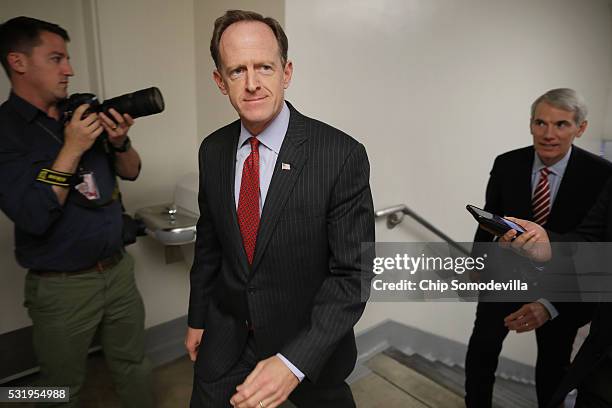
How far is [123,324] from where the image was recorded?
1.79 m

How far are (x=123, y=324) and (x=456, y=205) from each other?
242 centimetres

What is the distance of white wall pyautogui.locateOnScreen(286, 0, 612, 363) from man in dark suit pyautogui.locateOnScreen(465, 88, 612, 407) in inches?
29.8

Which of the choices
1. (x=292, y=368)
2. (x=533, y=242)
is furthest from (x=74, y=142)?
(x=533, y=242)

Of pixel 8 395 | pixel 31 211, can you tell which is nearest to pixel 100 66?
pixel 31 211

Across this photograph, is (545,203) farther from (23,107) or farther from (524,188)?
(23,107)

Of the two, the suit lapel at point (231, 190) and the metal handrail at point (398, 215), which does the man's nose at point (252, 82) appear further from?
the metal handrail at point (398, 215)

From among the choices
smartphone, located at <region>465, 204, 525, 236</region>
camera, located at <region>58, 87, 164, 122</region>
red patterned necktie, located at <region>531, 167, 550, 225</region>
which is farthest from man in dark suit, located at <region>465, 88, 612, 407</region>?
camera, located at <region>58, 87, 164, 122</region>

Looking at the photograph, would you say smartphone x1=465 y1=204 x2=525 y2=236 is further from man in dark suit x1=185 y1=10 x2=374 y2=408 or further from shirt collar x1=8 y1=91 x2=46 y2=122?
shirt collar x1=8 y1=91 x2=46 y2=122

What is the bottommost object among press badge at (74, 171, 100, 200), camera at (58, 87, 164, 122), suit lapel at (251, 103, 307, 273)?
press badge at (74, 171, 100, 200)

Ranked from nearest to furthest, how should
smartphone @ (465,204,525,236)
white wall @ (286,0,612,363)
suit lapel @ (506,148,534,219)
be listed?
smartphone @ (465,204,525,236) → suit lapel @ (506,148,534,219) → white wall @ (286,0,612,363)

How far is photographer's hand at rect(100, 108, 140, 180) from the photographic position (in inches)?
61.6

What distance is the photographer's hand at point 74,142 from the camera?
1488mm

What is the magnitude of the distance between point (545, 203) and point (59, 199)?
74.5 inches

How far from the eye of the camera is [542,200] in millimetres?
1772
